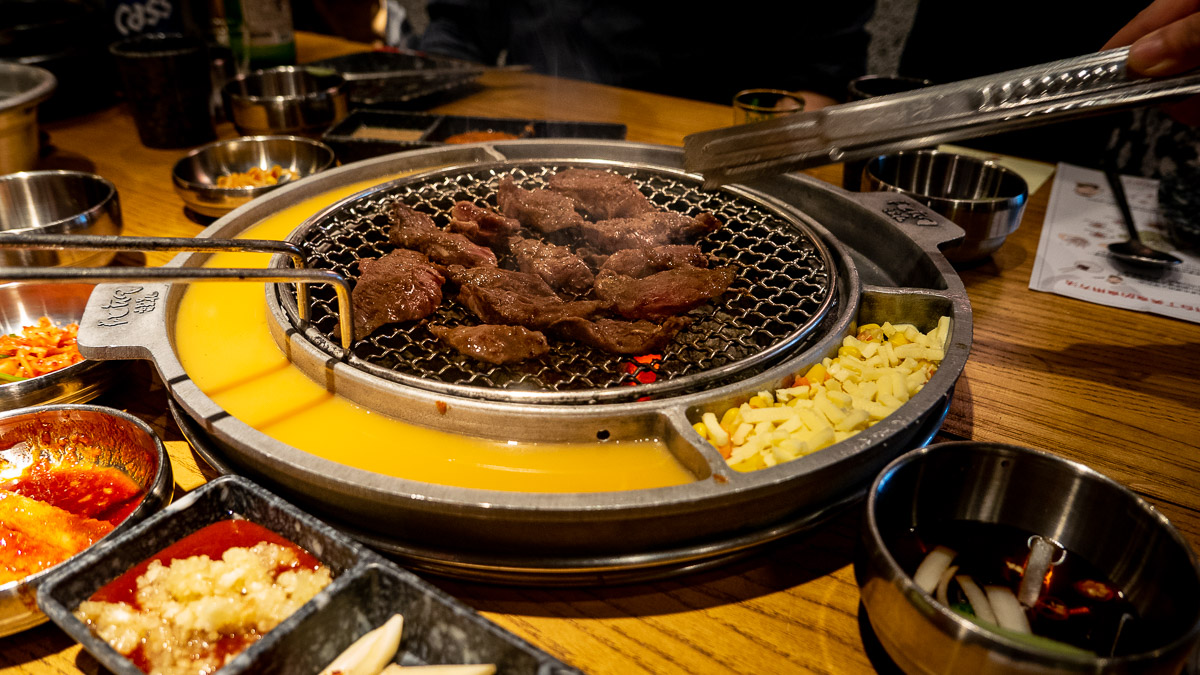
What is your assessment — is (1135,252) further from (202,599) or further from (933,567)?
(202,599)

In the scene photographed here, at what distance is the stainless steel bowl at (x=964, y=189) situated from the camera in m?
3.28

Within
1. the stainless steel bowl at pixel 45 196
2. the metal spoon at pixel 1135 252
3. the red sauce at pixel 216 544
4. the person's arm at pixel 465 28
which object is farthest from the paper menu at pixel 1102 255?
the person's arm at pixel 465 28

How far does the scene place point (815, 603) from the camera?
188 centimetres

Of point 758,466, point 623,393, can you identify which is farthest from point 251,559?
point 758,466

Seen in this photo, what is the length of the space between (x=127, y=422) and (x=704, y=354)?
173 centimetres

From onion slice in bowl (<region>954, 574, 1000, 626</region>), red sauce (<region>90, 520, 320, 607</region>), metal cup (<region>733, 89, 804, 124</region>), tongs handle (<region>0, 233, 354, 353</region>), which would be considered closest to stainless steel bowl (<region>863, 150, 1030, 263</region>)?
metal cup (<region>733, 89, 804, 124</region>)

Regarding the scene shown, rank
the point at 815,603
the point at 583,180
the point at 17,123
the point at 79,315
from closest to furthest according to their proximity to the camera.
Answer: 1. the point at 815,603
2. the point at 79,315
3. the point at 583,180
4. the point at 17,123

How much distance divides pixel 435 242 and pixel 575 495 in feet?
4.99

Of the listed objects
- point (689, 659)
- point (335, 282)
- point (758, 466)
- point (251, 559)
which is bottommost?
point (689, 659)

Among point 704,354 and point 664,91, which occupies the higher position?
point 664,91

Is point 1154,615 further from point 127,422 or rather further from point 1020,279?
point 127,422

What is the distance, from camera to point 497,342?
234 cm

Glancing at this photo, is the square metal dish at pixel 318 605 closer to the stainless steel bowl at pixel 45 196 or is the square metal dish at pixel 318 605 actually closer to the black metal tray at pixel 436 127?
the stainless steel bowl at pixel 45 196

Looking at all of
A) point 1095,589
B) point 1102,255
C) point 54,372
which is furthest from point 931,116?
point 54,372
